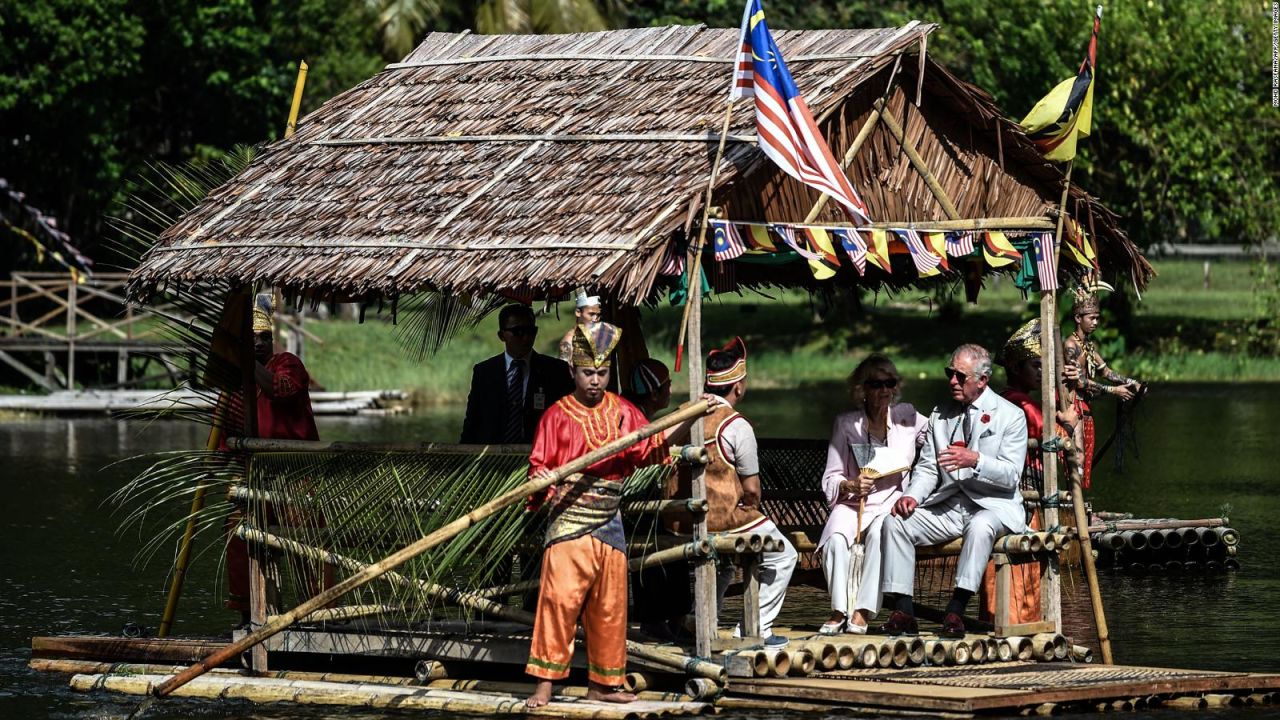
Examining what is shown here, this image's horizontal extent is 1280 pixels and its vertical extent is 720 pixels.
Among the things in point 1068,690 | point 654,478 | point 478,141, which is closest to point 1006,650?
point 1068,690

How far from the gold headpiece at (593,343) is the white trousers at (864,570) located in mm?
2055

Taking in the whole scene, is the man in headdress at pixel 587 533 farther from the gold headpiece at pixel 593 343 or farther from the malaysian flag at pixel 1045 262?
the malaysian flag at pixel 1045 262

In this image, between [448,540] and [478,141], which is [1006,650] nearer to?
[448,540]

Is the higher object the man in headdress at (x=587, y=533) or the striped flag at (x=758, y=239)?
the striped flag at (x=758, y=239)

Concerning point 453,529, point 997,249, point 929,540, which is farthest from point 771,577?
point 997,249

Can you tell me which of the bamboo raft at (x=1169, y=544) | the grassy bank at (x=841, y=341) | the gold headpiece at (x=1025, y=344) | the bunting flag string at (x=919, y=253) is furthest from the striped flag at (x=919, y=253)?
the grassy bank at (x=841, y=341)

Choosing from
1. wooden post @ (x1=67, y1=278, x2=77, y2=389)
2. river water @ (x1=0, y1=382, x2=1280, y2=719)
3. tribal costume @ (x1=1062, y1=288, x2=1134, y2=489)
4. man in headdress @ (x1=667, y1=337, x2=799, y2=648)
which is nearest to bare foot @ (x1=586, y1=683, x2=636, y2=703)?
man in headdress @ (x1=667, y1=337, x2=799, y2=648)

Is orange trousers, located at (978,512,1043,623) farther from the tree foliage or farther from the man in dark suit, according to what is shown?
the tree foliage

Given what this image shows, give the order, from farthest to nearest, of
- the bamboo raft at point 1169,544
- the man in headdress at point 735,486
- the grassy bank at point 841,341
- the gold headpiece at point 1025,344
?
the grassy bank at point 841,341, the bamboo raft at point 1169,544, the gold headpiece at point 1025,344, the man in headdress at point 735,486

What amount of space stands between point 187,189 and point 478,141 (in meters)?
2.10

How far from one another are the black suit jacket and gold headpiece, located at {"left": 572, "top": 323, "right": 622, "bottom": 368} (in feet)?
7.16

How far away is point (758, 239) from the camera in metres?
11.4

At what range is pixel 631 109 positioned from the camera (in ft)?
40.4

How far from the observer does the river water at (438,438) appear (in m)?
13.2
